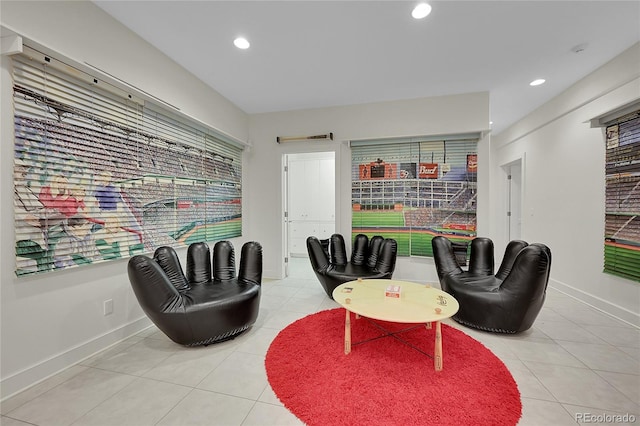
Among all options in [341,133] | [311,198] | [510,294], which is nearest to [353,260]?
[510,294]

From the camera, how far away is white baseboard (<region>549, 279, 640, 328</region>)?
258 centimetres

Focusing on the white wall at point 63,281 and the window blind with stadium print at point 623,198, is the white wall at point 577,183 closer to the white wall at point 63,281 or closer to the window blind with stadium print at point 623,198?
the window blind with stadium print at point 623,198

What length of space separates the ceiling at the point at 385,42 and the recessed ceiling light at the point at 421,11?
0.17 ft

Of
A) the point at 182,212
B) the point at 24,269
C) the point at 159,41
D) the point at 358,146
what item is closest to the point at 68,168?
the point at 24,269

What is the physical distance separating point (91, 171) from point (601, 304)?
5.51 metres

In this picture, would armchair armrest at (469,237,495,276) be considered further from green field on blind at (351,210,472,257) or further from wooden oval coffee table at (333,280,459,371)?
wooden oval coffee table at (333,280,459,371)

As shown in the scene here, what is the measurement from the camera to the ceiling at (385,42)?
212 centimetres

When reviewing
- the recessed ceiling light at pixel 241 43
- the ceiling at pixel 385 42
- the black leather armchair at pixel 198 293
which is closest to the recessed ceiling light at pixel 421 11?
the ceiling at pixel 385 42

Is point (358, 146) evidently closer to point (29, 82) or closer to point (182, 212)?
point (182, 212)

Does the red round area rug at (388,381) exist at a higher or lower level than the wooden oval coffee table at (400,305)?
lower

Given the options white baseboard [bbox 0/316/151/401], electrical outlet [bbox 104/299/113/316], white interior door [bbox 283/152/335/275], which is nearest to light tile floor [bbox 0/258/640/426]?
white baseboard [bbox 0/316/151/401]

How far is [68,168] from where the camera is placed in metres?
1.91

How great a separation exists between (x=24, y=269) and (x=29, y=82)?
1294 millimetres

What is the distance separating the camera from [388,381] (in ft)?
5.66
